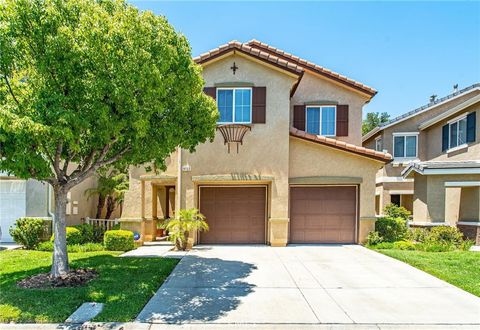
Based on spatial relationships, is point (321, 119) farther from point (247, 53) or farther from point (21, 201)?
point (21, 201)

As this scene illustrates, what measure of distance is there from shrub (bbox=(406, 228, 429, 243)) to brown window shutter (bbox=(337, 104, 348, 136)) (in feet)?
18.9

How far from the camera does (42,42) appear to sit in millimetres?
6461

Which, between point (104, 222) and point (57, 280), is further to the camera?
point (104, 222)

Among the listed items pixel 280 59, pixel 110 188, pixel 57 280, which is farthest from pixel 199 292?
pixel 110 188

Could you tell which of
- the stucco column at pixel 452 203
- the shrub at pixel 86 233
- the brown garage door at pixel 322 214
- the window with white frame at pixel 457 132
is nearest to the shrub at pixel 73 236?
the shrub at pixel 86 233

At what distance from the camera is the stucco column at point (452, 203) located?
16.1 m

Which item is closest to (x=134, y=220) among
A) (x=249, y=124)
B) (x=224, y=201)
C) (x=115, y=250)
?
(x=115, y=250)

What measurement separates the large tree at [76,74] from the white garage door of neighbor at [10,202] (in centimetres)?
871

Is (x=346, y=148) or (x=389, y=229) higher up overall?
(x=346, y=148)

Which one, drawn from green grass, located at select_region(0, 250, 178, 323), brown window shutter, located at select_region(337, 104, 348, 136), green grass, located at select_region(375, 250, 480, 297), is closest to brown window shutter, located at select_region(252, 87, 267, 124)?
brown window shutter, located at select_region(337, 104, 348, 136)

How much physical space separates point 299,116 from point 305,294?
10.1m

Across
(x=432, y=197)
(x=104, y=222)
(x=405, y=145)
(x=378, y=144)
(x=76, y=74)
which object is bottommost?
(x=104, y=222)

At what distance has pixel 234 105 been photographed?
1312 centimetres

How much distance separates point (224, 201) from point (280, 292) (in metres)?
6.74
